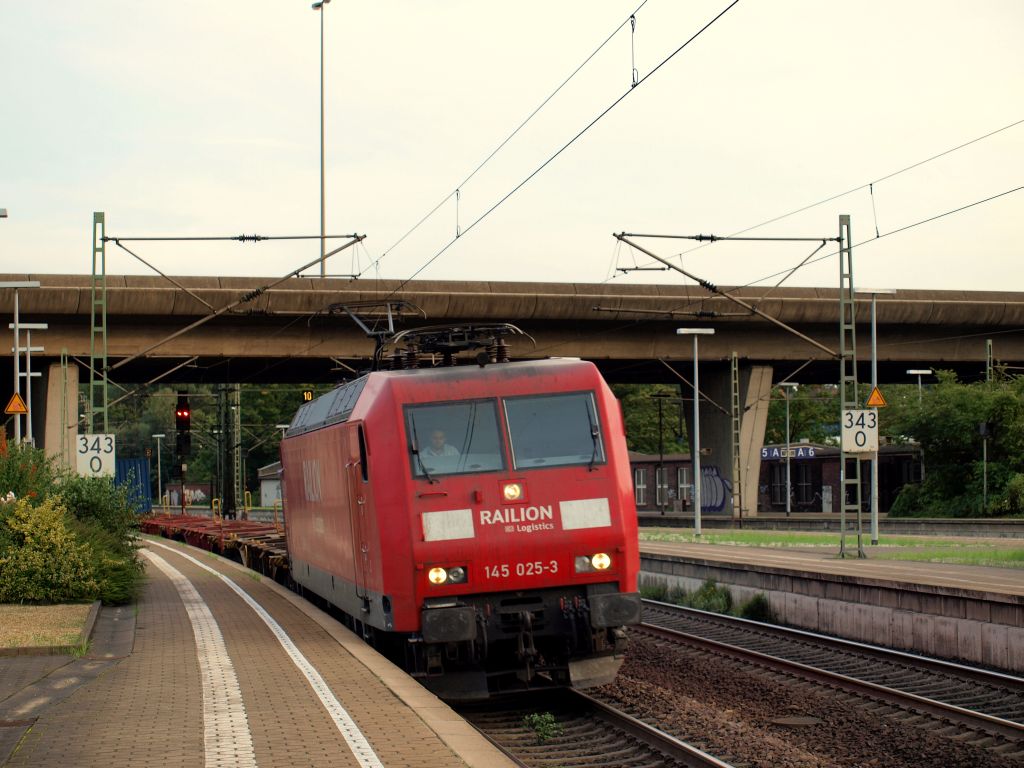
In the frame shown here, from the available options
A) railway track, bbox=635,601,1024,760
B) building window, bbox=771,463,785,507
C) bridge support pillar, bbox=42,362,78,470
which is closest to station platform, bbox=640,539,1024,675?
railway track, bbox=635,601,1024,760

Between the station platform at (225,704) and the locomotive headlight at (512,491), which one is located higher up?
the locomotive headlight at (512,491)

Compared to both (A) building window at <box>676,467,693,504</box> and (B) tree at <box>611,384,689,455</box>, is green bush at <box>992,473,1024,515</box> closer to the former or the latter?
(A) building window at <box>676,467,693,504</box>

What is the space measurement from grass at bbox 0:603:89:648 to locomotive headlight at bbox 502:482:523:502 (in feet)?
16.0

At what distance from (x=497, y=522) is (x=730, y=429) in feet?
117

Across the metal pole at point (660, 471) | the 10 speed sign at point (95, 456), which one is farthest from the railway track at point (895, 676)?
the metal pole at point (660, 471)

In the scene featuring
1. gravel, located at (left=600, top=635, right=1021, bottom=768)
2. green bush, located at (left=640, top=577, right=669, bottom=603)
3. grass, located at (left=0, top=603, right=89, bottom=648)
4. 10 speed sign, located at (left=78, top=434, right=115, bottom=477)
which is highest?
10 speed sign, located at (left=78, top=434, right=115, bottom=477)

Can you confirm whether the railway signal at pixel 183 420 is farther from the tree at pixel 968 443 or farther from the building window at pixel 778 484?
the building window at pixel 778 484

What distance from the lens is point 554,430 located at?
1246 centimetres

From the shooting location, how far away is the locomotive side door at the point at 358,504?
12710mm

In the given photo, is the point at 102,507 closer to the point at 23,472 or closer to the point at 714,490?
the point at 23,472

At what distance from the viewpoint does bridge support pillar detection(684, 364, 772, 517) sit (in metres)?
45.7

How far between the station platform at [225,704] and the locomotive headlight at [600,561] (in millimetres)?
1969

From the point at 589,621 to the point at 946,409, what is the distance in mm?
36575

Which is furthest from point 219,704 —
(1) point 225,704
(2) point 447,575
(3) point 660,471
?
(3) point 660,471
